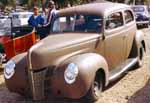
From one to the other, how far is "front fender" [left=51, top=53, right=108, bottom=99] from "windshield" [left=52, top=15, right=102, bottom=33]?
1.28 metres

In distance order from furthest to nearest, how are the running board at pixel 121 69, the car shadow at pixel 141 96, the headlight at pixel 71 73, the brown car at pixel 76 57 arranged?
1. the running board at pixel 121 69
2. the car shadow at pixel 141 96
3. the brown car at pixel 76 57
4. the headlight at pixel 71 73

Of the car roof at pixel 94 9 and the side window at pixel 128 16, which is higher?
the car roof at pixel 94 9

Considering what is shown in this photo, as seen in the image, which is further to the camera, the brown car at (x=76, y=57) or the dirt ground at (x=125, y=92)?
the dirt ground at (x=125, y=92)

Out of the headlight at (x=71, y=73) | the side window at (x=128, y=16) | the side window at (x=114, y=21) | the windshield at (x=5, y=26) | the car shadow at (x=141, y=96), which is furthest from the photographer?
the windshield at (x=5, y=26)

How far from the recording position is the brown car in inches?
255

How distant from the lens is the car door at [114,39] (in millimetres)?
7992

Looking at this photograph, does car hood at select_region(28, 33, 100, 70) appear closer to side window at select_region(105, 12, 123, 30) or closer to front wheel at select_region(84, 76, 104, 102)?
side window at select_region(105, 12, 123, 30)

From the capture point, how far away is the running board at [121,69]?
7865mm

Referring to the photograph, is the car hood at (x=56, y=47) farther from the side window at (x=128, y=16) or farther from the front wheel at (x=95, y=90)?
the side window at (x=128, y=16)

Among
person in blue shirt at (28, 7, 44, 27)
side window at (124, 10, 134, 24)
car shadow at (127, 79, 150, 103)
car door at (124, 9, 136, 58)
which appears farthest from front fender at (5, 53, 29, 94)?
person in blue shirt at (28, 7, 44, 27)

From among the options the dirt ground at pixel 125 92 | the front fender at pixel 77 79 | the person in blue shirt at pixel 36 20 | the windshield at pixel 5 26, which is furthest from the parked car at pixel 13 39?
the front fender at pixel 77 79

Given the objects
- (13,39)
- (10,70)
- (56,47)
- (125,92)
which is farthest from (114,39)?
(13,39)

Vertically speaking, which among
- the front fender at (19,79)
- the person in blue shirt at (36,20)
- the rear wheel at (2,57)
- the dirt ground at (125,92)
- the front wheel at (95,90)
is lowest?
the dirt ground at (125,92)

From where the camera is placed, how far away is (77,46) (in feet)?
23.8
